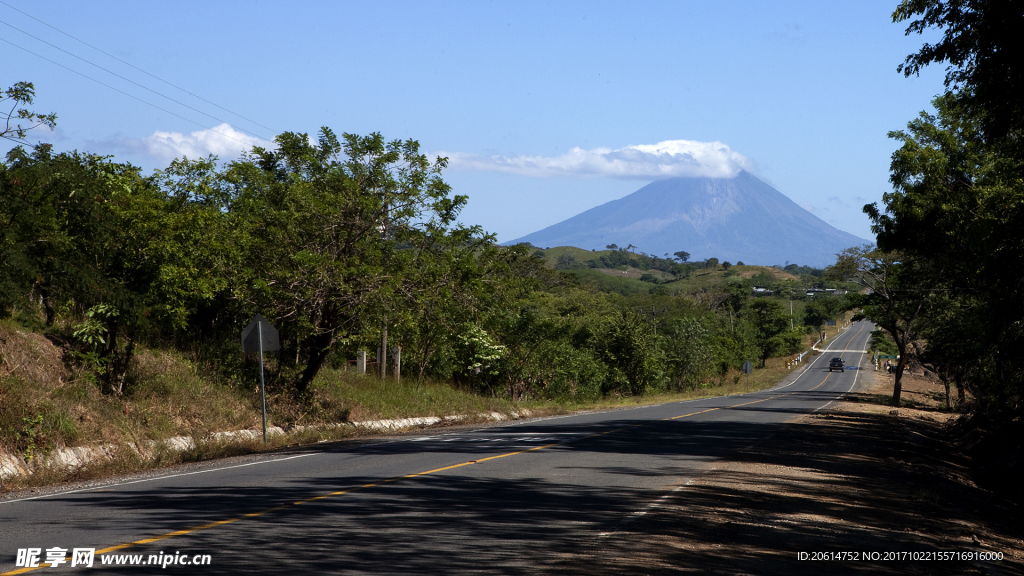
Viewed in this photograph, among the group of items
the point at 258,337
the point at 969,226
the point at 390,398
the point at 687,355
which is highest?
the point at 969,226

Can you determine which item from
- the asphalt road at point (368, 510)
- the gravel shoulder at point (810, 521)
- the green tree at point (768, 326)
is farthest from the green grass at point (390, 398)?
the green tree at point (768, 326)

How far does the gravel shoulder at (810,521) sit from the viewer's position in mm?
7652

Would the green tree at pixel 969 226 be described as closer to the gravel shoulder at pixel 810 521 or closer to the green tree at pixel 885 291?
the gravel shoulder at pixel 810 521

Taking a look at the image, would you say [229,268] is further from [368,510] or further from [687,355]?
[687,355]

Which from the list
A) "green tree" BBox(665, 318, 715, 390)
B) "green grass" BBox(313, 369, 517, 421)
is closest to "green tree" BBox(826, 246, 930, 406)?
"green tree" BBox(665, 318, 715, 390)

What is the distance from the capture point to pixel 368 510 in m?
9.80

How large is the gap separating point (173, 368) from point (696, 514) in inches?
593

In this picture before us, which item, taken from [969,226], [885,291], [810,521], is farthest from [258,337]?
[885,291]

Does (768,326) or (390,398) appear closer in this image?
(390,398)

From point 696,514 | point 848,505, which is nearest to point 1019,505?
point 848,505

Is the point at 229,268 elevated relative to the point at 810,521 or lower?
elevated

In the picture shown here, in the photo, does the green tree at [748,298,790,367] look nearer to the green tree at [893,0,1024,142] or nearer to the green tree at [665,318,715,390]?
the green tree at [665,318,715,390]

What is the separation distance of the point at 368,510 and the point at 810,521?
17.1 ft

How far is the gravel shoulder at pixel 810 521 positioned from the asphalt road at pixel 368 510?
0.49m
